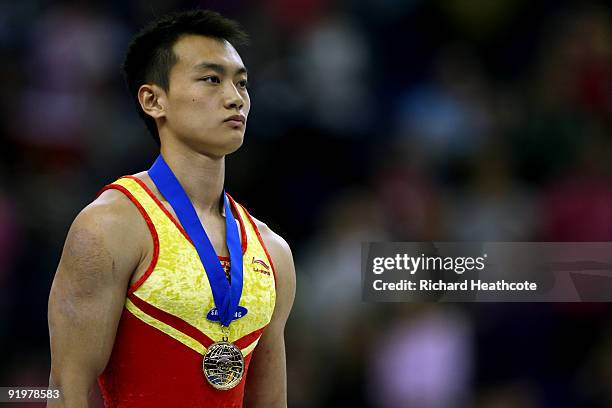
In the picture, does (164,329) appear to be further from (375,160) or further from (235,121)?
(375,160)

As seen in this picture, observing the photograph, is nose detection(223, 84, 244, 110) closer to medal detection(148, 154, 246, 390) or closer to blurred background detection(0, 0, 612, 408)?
medal detection(148, 154, 246, 390)

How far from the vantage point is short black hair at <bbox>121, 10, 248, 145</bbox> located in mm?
3793

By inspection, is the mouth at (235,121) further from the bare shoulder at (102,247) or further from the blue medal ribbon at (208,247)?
the bare shoulder at (102,247)

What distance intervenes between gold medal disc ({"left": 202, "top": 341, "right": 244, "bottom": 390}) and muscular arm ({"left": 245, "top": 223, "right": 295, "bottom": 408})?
0.29 metres

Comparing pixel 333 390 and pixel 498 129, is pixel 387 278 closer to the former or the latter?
pixel 333 390

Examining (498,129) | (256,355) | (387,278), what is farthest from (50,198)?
(256,355)

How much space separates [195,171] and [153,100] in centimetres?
30

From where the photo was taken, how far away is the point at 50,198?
7223 millimetres

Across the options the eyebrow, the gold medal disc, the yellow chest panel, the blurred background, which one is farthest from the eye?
the blurred background

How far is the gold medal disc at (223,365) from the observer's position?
3574 millimetres

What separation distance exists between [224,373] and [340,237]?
11.7 ft

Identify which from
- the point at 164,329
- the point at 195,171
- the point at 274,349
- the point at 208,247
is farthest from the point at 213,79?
the point at 274,349

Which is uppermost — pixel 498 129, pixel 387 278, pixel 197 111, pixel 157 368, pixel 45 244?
pixel 498 129

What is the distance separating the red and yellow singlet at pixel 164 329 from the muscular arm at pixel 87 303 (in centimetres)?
8
